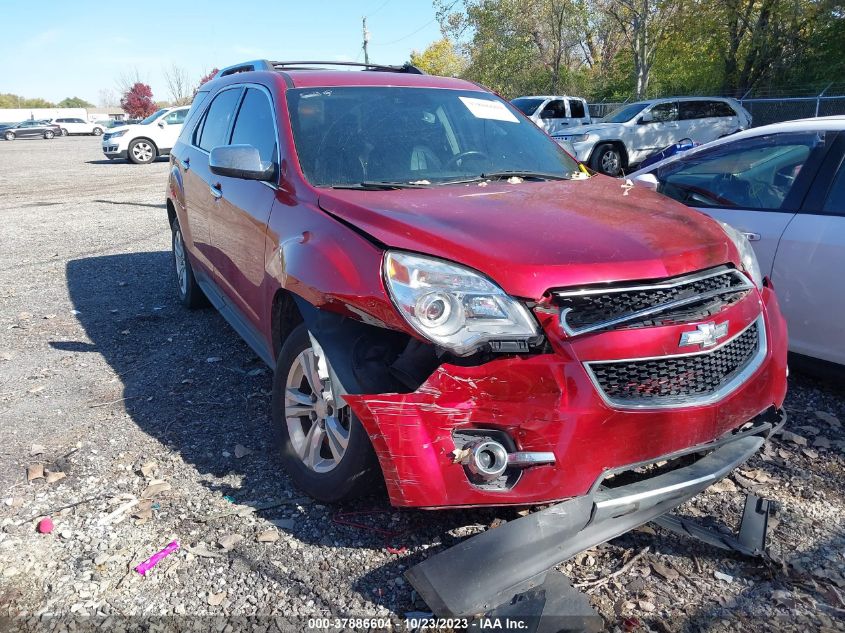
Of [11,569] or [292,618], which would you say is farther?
[11,569]

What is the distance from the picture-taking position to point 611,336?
2.33 m

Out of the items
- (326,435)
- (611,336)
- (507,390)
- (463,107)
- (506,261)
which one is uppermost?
(463,107)

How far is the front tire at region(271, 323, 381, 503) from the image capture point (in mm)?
2693

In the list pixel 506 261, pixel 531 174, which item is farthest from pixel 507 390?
pixel 531 174

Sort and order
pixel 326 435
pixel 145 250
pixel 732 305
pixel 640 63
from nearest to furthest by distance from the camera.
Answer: pixel 732 305, pixel 326 435, pixel 145 250, pixel 640 63

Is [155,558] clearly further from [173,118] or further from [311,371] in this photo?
[173,118]

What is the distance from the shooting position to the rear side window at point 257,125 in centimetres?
373

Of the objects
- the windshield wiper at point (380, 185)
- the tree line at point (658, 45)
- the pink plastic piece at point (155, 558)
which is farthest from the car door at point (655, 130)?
the pink plastic piece at point (155, 558)

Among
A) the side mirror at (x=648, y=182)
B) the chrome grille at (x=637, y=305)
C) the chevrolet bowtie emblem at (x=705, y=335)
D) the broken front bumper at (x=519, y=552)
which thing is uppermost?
the side mirror at (x=648, y=182)

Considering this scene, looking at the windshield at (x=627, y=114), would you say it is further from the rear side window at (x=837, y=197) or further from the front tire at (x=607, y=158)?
the rear side window at (x=837, y=197)

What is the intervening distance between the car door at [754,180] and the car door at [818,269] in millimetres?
68

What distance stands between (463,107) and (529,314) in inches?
86.4

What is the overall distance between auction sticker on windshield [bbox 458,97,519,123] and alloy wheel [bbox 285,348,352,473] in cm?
200

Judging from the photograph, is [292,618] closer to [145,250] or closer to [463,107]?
[463,107]
